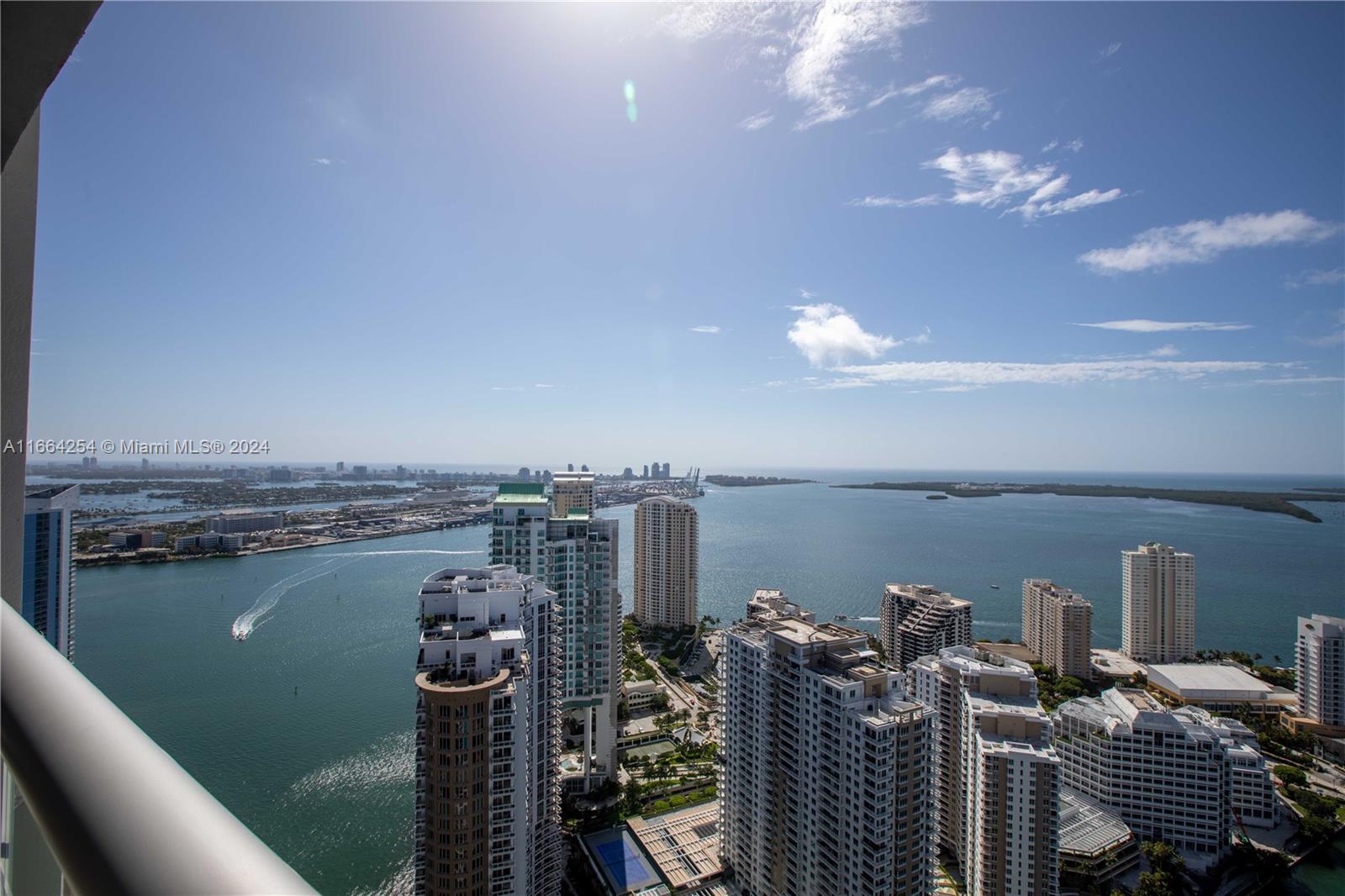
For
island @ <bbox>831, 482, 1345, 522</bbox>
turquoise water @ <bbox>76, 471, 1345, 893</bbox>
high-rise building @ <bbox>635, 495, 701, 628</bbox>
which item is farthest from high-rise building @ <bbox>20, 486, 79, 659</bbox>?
island @ <bbox>831, 482, 1345, 522</bbox>

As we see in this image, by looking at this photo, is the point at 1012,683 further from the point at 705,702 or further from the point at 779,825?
the point at 705,702

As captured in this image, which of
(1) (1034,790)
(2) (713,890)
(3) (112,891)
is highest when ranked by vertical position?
(3) (112,891)

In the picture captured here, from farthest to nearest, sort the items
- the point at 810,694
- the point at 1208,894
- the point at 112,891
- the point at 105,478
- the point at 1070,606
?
the point at 105,478 → the point at 1070,606 → the point at 1208,894 → the point at 810,694 → the point at 112,891

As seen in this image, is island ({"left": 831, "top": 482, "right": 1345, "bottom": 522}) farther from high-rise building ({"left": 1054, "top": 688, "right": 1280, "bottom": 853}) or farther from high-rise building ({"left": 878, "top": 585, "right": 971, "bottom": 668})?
high-rise building ({"left": 1054, "top": 688, "right": 1280, "bottom": 853})

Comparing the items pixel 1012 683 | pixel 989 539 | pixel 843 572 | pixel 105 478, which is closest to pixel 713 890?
pixel 1012 683

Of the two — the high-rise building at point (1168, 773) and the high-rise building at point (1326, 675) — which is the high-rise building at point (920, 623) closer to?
the high-rise building at point (1168, 773)

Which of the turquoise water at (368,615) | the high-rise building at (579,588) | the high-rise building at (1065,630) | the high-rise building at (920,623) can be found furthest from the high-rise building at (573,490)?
the high-rise building at (1065,630)
